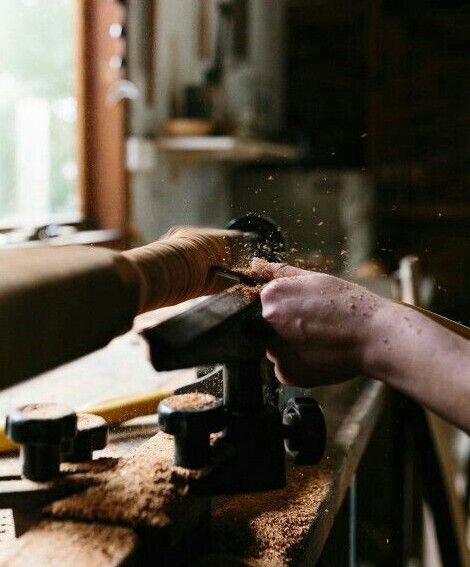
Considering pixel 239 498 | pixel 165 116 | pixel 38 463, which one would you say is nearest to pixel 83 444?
pixel 38 463

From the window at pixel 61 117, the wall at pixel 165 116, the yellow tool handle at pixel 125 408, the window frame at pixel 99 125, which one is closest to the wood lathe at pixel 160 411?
the yellow tool handle at pixel 125 408

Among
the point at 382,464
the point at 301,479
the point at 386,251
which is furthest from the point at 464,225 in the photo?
the point at 301,479

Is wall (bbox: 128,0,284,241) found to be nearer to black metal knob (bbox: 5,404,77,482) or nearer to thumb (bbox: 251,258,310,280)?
thumb (bbox: 251,258,310,280)

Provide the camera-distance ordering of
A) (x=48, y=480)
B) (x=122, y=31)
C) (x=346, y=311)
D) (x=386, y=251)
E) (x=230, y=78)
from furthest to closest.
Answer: (x=386, y=251), (x=230, y=78), (x=122, y=31), (x=346, y=311), (x=48, y=480)

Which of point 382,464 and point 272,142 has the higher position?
point 272,142

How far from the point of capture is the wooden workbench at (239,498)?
575 mm

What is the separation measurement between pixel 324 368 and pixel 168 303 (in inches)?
9.0

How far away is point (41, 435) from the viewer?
0.64 metres

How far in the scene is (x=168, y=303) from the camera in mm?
752

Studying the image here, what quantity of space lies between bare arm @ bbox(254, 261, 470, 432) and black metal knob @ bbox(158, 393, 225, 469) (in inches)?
6.0

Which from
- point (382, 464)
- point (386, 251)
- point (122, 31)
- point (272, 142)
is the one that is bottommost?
point (382, 464)

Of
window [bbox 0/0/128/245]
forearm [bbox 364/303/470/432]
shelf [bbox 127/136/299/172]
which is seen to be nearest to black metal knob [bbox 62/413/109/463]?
forearm [bbox 364/303/470/432]

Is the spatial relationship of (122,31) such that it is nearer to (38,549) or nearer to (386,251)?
(386,251)

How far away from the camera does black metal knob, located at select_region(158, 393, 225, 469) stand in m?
0.68
